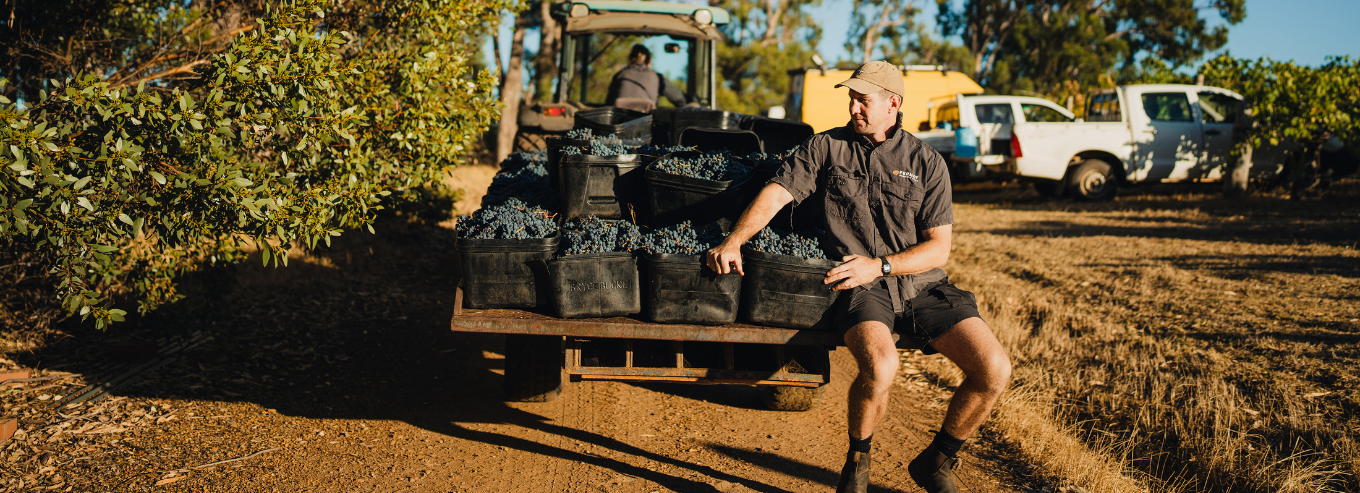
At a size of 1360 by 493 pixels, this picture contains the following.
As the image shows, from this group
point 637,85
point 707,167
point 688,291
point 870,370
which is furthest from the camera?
point 637,85

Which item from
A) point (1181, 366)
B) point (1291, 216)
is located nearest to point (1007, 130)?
point (1291, 216)

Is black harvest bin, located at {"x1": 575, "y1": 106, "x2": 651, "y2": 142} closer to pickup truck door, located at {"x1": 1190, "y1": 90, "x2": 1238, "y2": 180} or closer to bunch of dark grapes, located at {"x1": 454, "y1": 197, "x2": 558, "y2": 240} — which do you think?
bunch of dark grapes, located at {"x1": 454, "y1": 197, "x2": 558, "y2": 240}

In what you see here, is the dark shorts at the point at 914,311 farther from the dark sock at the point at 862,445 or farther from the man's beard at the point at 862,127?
the man's beard at the point at 862,127

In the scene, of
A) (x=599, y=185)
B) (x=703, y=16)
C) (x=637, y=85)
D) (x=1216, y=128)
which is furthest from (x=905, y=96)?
(x=599, y=185)

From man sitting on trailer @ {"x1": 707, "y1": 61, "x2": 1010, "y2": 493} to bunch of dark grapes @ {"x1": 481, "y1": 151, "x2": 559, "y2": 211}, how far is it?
4.48ft

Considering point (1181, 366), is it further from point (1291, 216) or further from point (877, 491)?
point (1291, 216)

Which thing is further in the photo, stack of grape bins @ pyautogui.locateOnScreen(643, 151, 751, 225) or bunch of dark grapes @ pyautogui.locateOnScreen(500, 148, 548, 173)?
bunch of dark grapes @ pyautogui.locateOnScreen(500, 148, 548, 173)

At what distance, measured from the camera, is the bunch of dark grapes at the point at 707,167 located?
3.79 m

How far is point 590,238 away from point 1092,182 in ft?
39.4

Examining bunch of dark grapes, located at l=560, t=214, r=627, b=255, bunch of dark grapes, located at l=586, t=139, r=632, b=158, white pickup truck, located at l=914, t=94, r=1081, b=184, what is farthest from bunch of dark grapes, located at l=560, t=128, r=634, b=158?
white pickup truck, located at l=914, t=94, r=1081, b=184

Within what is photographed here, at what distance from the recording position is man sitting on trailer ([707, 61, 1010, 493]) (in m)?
3.21

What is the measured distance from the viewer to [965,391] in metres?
3.28

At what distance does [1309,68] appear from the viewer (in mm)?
11812

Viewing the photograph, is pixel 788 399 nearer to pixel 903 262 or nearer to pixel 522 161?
pixel 903 262
